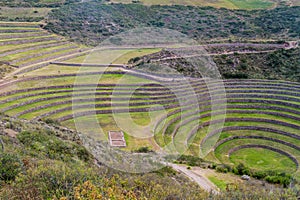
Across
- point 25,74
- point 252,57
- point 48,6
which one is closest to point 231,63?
point 252,57

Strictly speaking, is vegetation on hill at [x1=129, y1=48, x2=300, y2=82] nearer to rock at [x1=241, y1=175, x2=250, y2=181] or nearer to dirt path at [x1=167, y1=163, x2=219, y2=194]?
dirt path at [x1=167, y1=163, x2=219, y2=194]

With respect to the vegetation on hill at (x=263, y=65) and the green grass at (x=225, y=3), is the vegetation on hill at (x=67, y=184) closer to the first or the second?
the vegetation on hill at (x=263, y=65)

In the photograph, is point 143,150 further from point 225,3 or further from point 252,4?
point 252,4

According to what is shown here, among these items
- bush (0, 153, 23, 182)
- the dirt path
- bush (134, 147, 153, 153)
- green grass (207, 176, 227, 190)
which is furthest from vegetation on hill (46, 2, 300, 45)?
bush (0, 153, 23, 182)

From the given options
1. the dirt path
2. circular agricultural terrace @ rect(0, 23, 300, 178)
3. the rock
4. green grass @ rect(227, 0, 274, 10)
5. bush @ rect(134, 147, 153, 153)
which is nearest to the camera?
the dirt path

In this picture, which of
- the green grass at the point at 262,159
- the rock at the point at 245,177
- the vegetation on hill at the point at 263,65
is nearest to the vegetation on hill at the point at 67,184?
the rock at the point at 245,177

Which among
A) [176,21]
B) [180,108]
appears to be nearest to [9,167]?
[180,108]
